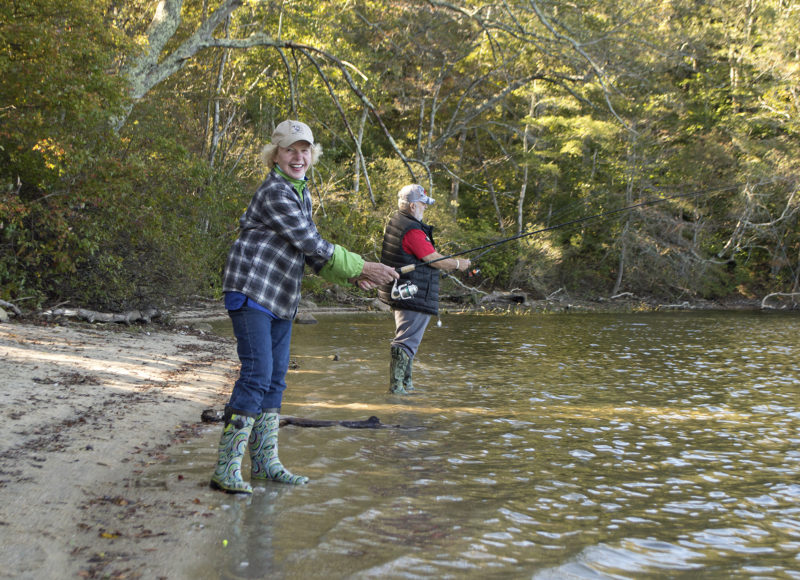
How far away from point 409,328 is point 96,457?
341cm

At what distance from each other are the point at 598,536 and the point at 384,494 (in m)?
1.20

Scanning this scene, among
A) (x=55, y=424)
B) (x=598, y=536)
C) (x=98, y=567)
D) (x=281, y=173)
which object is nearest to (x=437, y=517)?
(x=598, y=536)

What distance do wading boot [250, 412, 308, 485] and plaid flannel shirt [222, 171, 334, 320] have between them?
2.17ft

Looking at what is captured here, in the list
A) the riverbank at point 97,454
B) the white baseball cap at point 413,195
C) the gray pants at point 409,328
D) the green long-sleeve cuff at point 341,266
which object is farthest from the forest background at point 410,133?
the green long-sleeve cuff at point 341,266

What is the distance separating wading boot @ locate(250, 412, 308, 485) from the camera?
4.33m

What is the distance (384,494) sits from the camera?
4227 mm

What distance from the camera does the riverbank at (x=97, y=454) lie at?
3.11 metres

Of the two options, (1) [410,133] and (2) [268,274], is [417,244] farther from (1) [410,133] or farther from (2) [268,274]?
(1) [410,133]

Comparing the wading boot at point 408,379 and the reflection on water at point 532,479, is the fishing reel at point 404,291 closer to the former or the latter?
the wading boot at point 408,379

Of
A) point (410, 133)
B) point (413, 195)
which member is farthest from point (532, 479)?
point (410, 133)

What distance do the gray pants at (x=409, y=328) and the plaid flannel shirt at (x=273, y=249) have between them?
10.4 ft

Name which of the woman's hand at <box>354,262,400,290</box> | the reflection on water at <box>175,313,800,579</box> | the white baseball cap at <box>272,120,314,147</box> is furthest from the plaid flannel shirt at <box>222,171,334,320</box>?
the reflection on water at <box>175,313,800,579</box>

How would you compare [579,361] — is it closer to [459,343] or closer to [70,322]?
[459,343]

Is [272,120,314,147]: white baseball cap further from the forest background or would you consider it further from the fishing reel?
the forest background
